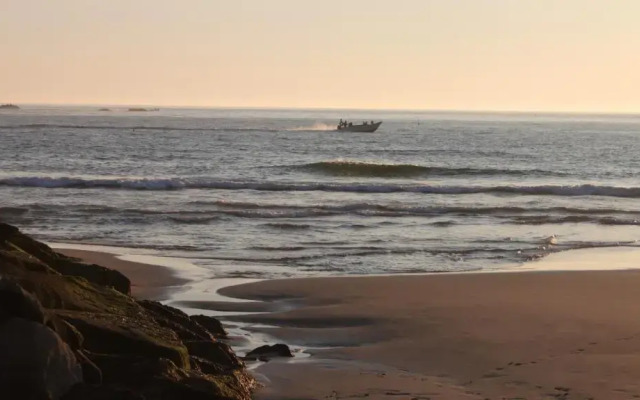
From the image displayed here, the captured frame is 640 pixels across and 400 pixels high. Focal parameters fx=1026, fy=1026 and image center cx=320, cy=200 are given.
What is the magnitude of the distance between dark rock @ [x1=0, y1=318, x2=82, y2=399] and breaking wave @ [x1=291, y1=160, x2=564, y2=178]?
44.1 metres

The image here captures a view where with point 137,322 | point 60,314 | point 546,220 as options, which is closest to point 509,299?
point 137,322

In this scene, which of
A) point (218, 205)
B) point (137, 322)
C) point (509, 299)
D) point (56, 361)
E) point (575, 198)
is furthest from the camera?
point (575, 198)

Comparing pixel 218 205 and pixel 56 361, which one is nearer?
pixel 56 361

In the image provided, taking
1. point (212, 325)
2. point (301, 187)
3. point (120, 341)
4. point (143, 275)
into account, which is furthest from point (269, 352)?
point (301, 187)

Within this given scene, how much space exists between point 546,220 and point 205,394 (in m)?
21.7

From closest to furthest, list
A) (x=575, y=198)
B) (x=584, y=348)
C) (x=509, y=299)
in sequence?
(x=584, y=348) → (x=509, y=299) → (x=575, y=198)

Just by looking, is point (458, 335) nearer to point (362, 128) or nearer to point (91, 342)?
point (91, 342)

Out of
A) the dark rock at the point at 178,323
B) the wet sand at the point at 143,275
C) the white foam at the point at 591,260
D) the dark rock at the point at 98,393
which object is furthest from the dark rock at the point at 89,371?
the white foam at the point at 591,260

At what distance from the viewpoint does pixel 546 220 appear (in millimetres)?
28422

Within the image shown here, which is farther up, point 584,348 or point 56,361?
point 56,361

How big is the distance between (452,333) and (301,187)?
28161 mm

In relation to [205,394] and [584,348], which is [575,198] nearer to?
[584,348]

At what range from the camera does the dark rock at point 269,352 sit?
1063cm

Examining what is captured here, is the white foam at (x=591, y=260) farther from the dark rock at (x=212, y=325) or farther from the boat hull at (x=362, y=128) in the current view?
the boat hull at (x=362, y=128)
